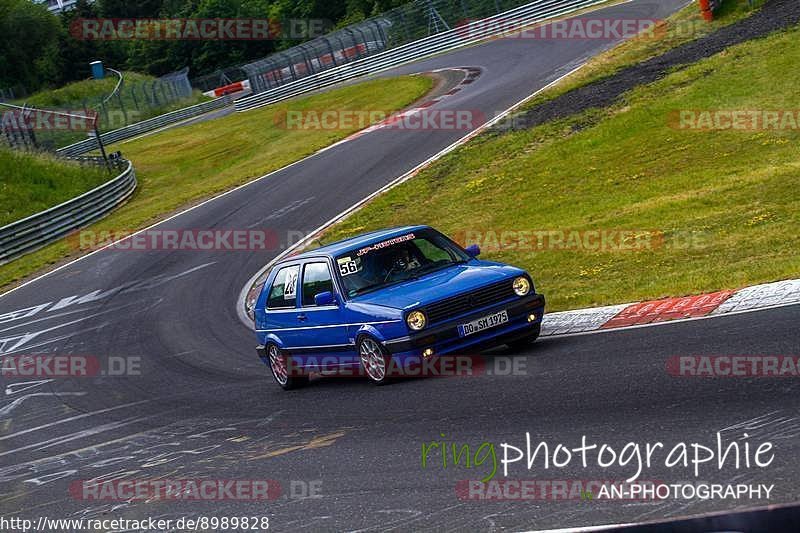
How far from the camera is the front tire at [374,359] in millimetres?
10742

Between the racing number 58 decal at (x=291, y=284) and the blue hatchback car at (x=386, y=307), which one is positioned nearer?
the blue hatchback car at (x=386, y=307)

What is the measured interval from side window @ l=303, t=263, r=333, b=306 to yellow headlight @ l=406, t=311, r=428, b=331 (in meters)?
1.52

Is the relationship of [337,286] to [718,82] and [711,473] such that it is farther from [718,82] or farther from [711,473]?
[718,82]

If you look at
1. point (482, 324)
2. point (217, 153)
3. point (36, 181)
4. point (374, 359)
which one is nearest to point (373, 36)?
point (217, 153)

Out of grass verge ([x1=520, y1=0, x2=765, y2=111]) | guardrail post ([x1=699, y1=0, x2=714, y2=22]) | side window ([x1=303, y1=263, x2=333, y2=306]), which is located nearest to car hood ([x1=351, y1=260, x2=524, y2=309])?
side window ([x1=303, y1=263, x2=333, y2=306])

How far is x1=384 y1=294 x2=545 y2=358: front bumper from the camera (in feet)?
34.2

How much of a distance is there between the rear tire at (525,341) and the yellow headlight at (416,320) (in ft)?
3.49

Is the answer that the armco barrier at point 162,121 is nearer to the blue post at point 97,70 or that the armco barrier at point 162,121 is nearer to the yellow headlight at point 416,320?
the blue post at point 97,70

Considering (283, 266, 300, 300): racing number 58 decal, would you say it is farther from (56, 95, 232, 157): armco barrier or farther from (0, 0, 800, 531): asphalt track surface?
(56, 95, 232, 157): armco barrier

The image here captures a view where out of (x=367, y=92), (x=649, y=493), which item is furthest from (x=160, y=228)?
(x=649, y=493)

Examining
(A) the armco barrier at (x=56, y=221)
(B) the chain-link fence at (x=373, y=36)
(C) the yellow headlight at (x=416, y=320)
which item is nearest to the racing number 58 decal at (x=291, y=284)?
(C) the yellow headlight at (x=416, y=320)

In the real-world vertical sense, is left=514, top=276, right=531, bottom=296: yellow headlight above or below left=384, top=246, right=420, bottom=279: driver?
below

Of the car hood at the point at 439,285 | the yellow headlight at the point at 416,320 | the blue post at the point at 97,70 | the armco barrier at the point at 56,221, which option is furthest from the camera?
the blue post at the point at 97,70

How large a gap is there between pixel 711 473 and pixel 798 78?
17.4m
